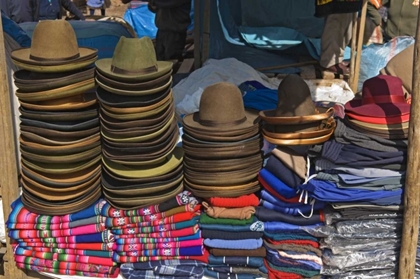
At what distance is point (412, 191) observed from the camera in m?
3.11

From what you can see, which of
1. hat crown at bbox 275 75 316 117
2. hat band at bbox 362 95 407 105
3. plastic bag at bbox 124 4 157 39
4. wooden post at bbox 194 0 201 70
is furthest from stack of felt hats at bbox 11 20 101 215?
plastic bag at bbox 124 4 157 39

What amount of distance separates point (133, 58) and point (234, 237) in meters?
1.26

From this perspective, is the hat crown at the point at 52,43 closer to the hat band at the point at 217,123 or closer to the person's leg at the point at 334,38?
the hat band at the point at 217,123

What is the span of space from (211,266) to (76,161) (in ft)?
3.54

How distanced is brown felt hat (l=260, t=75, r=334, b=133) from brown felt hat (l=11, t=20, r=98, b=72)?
124 cm

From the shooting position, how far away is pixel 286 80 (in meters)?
3.43

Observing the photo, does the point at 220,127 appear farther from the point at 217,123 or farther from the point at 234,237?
the point at 234,237

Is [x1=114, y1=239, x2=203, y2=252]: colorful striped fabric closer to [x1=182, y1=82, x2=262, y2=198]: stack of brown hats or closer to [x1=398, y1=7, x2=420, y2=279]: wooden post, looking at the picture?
[x1=182, y1=82, x2=262, y2=198]: stack of brown hats

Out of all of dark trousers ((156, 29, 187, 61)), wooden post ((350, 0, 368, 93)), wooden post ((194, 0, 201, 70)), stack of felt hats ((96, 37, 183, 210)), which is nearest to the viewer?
stack of felt hats ((96, 37, 183, 210))

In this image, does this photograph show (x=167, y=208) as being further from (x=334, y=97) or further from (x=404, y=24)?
(x=404, y=24)

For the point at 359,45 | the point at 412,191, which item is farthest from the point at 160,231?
the point at 359,45

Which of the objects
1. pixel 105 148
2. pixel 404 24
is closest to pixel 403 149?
pixel 105 148

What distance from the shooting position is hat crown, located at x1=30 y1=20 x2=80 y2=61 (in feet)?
11.2

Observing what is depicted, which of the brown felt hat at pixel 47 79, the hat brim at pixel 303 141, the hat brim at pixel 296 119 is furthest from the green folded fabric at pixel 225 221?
the brown felt hat at pixel 47 79
